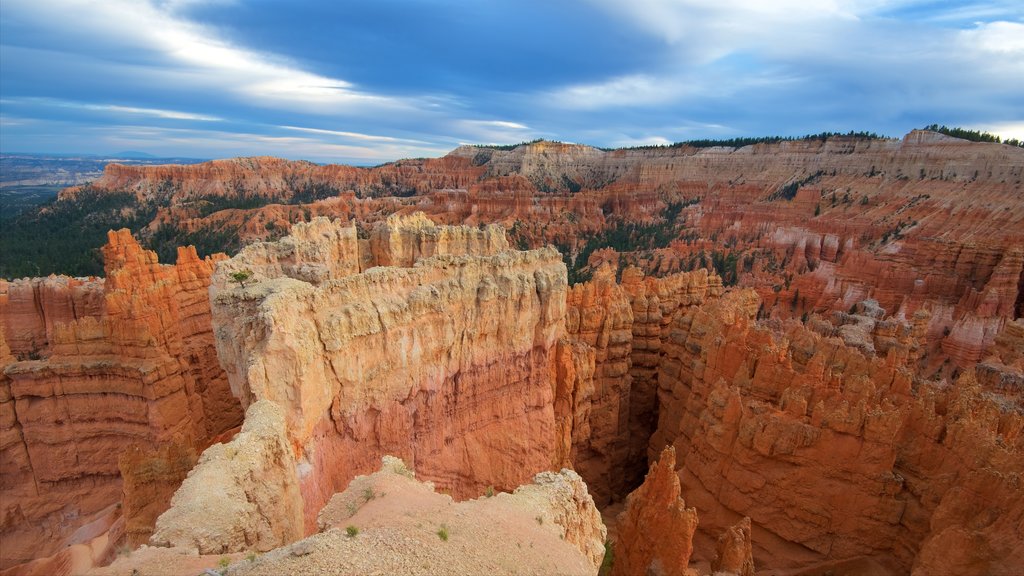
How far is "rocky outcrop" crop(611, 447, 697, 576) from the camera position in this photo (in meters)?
11.5

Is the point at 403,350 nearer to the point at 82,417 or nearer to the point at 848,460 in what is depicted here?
the point at 848,460

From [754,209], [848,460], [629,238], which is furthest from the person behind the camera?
[629,238]

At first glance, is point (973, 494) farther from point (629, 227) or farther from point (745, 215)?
point (629, 227)

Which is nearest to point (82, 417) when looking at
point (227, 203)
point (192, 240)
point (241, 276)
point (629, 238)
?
point (241, 276)

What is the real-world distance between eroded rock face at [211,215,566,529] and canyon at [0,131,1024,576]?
0.07 metres

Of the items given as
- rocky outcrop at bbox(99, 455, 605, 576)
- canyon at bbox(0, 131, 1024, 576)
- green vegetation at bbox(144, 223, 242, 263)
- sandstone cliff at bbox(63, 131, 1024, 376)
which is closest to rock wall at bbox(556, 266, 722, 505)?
canyon at bbox(0, 131, 1024, 576)

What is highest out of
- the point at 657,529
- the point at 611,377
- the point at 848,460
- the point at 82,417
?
the point at 848,460

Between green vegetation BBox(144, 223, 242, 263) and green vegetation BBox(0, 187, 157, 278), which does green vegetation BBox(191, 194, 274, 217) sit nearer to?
green vegetation BBox(0, 187, 157, 278)

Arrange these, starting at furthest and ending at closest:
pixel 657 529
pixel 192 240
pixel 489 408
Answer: pixel 192 240
pixel 489 408
pixel 657 529

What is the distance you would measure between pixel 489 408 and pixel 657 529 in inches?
238

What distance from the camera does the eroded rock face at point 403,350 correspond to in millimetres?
10211

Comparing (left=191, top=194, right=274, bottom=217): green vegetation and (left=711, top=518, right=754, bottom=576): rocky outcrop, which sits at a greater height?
(left=191, top=194, right=274, bottom=217): green vegetation

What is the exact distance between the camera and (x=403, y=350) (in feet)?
42.4

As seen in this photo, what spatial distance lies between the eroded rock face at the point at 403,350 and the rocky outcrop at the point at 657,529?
420cm
